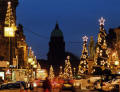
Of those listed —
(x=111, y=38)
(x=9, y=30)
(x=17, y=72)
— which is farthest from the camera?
(x=111, y=38)

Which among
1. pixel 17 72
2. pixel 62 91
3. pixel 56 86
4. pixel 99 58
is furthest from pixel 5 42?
pixel 62 91

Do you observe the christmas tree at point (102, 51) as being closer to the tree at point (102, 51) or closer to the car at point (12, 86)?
the tree at point (102, 51)

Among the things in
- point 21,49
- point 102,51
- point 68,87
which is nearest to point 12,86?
point 68,87

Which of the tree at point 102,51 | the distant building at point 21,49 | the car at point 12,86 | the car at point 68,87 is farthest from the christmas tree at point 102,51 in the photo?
the car at point 12,86

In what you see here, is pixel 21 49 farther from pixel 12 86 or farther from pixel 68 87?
pixel 12 86

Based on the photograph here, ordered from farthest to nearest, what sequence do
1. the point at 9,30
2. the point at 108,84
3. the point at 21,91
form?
1. the point at 108,84
2. the point at 9,30
3. the point at 21,91

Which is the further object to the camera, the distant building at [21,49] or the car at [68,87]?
the distant building at [21,49]

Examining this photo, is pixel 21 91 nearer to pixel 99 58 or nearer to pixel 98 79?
pixel 98 79

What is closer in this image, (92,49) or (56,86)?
(56,86)

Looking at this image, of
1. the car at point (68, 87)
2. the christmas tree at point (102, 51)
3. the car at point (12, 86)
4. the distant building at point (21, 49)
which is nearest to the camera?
the car at point (12, 86)

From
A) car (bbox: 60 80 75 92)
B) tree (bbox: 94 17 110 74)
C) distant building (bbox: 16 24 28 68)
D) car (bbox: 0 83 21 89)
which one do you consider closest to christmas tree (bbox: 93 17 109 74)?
tree (bbox: 94 17 110 74)

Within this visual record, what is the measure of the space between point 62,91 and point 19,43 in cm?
6820

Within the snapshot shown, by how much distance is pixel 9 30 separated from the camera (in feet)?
121

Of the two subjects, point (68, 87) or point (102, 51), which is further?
point (102, 51)
